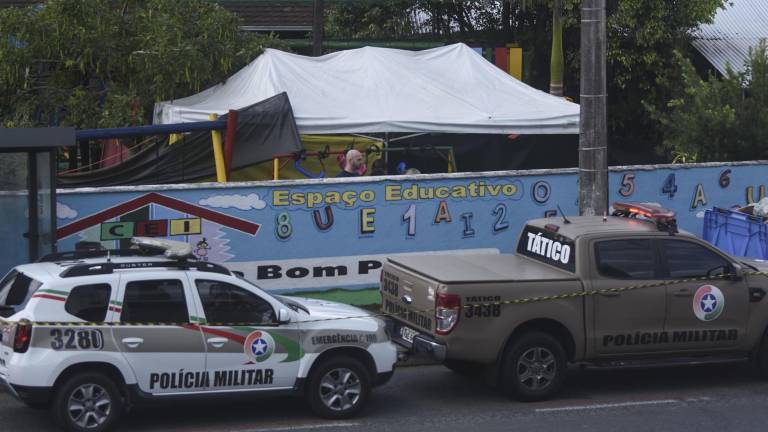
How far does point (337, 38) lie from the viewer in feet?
81.7

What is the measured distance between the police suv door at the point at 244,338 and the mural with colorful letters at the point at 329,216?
4101mm

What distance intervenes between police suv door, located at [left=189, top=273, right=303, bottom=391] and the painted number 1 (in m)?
5.15

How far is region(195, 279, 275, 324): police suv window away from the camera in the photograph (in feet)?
29.7

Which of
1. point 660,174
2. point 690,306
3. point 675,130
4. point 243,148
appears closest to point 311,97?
point 243,148

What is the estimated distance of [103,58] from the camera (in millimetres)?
16781

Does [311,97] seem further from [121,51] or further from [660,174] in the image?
[660,174]

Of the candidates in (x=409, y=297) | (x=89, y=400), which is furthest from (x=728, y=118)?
(x=89, y=400)

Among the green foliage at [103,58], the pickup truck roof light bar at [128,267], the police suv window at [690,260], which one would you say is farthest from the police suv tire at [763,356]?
the green foliage at [103,58]

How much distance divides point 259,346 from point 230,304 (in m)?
0.45

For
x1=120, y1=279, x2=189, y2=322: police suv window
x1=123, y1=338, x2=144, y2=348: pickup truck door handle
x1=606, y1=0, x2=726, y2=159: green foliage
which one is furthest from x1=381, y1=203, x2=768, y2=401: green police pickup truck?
x1=606, y1=0, x2=726, y2=159: green foliage

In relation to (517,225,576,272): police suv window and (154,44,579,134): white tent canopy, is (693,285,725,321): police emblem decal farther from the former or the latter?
(154,44,579,134): white tent canopy

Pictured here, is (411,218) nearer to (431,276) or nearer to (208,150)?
(208,150)

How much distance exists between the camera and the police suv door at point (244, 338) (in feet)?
29.4

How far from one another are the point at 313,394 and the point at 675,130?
12012 millimetres
